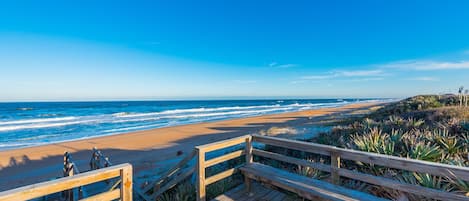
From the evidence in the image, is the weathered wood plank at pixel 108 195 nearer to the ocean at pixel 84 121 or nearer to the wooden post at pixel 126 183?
the wooden post at pixel 126 183

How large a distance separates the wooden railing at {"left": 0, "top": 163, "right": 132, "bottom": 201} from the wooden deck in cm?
174

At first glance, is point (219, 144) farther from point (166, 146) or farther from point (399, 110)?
point (399, 110)

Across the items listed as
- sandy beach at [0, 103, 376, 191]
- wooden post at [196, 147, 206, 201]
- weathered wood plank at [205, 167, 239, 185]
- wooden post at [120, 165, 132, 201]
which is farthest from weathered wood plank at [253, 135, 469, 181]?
sandy beach at [0, 103, 376, 191]

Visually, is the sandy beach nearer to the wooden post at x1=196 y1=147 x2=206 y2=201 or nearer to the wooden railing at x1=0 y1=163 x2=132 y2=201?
the wooden post at x1=196 y1=147 x2=206 y2=201

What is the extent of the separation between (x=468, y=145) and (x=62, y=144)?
56.7ft

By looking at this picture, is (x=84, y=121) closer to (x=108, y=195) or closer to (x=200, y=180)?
(x=200, y=180)

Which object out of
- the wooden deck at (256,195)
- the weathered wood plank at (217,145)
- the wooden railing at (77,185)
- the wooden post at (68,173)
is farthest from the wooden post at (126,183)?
the wooden post at (68,173)

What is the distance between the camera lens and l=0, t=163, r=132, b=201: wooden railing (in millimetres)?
2234

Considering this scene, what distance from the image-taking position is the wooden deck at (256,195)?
170 inches

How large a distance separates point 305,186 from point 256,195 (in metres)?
1.14

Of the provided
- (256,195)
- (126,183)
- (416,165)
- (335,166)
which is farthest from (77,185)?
(416,165)

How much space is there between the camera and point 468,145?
4.97 meters

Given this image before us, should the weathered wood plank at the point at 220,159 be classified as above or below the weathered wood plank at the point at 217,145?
below

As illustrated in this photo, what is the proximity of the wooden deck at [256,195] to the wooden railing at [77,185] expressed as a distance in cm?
174
